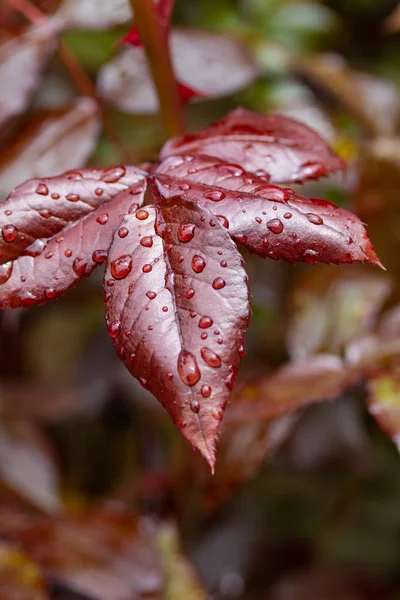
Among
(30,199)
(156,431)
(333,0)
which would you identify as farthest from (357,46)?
(30,199)

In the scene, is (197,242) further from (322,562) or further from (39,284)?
(322,562)

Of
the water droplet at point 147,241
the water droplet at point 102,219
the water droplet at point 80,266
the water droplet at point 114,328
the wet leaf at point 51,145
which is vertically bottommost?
the wet leaf at point 51,145

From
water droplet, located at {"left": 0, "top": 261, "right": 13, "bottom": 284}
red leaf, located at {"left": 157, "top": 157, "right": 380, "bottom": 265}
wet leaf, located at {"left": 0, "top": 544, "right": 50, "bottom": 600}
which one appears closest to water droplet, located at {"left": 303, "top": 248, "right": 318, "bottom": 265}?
red leaf, located at {"left": 157, "top": 157, "right": 380, "bottom": 265}

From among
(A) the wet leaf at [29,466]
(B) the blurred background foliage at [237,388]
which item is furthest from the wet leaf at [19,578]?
Answer: (A) the wet leaf at [29,466]

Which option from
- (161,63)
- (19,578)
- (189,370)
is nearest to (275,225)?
(189,370)

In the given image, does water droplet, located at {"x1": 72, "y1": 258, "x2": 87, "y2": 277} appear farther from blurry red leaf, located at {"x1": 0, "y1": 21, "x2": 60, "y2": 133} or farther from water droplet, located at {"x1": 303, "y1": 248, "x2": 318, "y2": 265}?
blurry red leaf, located at {"x1": 0, "y1": 21, "x2": 60, "y2": 133}

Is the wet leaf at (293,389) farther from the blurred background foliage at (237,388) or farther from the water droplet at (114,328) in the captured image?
the water droplet at (114,328)
